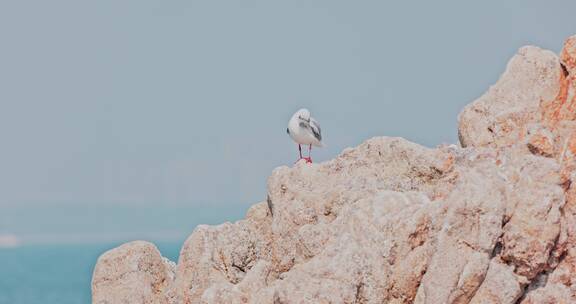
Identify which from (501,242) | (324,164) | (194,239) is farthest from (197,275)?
(501,242)

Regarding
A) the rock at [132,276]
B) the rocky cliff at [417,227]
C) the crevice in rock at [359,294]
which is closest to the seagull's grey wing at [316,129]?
the rocky cliff at [417,227]

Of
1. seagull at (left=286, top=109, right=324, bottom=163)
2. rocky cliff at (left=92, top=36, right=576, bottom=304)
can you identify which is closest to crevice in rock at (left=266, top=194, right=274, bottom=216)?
rocky cliff at (left=92, top=36, right=576, bottom=304)

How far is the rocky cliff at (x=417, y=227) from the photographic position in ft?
78.6

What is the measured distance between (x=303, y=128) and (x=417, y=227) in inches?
372

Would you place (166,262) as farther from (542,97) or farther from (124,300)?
(542,97)

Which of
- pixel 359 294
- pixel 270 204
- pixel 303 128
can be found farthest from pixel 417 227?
pixel 303 128

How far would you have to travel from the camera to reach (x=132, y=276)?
28.8 meters

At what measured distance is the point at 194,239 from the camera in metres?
28.0

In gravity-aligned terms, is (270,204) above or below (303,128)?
below

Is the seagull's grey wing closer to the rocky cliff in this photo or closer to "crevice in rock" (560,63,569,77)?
the rocky cliff

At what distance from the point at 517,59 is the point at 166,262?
9552mm

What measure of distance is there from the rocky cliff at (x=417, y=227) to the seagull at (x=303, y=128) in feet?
14.8

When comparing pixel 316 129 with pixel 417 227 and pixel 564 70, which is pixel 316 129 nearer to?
pixel 564 70

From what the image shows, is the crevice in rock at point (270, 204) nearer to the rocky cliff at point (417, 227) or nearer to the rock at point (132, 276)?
the rocky cliff at point (417, 227)
